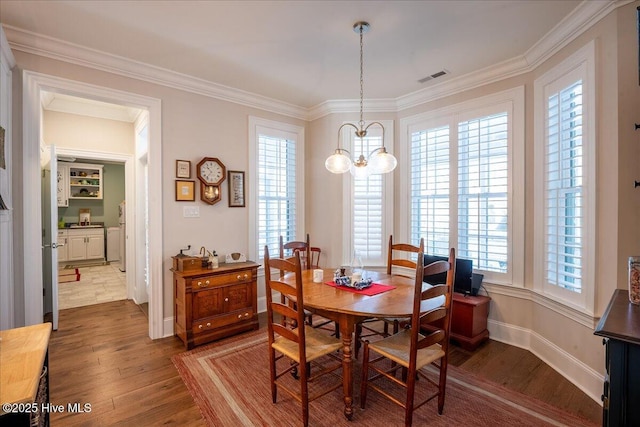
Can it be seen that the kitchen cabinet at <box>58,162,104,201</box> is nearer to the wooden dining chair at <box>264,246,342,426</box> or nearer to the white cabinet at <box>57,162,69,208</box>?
the white cabinet at <box>57,162,69,208</box>

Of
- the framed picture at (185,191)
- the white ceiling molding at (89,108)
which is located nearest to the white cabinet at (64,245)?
the white ceiling molding at (89,108)

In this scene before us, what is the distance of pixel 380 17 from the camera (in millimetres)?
2301

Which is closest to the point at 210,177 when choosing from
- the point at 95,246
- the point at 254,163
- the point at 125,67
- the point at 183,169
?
the point at 183,169

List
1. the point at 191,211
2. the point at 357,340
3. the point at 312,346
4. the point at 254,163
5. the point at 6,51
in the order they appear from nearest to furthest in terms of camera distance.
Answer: the point at 312,346 → the point at 6,51 → the point at 357,340 → the point at 191,211 → the point at 254,163

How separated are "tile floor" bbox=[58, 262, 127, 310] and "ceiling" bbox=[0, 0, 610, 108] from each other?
3.65 meters

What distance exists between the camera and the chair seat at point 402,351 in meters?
1.90

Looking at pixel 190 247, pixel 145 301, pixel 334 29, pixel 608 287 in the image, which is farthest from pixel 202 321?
pixel 608 287

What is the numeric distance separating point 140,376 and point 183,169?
6.76 feet

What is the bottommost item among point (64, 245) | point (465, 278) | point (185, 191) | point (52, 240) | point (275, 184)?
point (64, 245)

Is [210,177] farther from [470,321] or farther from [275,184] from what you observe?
[470,321]

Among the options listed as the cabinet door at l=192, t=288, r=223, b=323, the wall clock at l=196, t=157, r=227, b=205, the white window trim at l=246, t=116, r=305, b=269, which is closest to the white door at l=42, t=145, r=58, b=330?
the wall clock at l=196, t=157, r=227, b=205

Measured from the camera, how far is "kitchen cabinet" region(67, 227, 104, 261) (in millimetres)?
7210

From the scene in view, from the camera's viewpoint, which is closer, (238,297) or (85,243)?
(238,297)

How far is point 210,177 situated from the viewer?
3.57 metres
